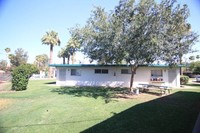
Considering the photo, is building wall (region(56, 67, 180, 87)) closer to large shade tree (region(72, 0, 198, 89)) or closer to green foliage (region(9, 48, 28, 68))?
large shade tree (region(72, 0, 198, 89))

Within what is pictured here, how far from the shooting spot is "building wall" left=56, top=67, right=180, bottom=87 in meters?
23.0

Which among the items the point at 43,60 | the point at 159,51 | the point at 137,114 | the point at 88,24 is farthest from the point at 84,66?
the point at 43,60

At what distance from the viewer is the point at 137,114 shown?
8.93 meters

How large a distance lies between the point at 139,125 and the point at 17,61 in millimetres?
65603

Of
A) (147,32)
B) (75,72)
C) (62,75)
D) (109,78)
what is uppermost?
(147,32)

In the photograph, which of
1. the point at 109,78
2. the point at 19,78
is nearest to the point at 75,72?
the point at 109,78

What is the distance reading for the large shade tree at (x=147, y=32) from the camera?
13.3 metres

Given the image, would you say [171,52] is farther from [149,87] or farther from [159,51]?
[149,87]

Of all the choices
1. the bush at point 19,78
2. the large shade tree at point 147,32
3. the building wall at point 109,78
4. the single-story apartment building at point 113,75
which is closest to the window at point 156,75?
the single-story apartment building at point 113,75

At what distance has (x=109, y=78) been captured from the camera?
79.5 ft

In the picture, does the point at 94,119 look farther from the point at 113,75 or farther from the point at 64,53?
the point at 64,53

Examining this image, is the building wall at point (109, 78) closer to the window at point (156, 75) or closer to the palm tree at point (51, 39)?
the window at point (156, 75)

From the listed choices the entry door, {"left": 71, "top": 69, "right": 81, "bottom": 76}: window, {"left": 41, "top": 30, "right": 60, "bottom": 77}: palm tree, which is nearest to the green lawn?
the entry door

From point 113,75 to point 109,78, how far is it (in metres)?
0.62
